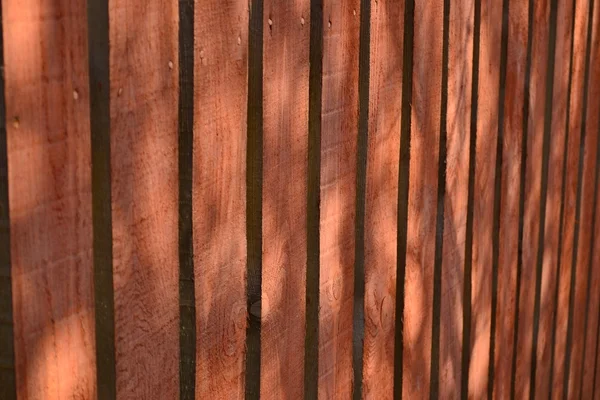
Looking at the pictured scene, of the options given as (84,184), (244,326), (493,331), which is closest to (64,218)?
(84,184)

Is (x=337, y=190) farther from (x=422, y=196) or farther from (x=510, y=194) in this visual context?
(x=510, y=194)

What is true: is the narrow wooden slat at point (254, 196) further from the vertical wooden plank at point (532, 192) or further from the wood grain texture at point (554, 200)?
the wood grain texture at point (554, 200)

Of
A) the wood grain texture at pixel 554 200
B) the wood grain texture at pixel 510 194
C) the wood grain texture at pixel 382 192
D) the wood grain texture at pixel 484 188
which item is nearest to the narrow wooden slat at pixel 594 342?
the wood grain texture at pixel 554 200

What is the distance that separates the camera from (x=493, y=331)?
2.59m

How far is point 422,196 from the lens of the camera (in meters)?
2.10

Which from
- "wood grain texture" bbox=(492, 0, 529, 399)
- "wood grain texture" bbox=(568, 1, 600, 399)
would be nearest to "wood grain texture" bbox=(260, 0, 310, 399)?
"wood grain texture" bbox=(492, 0, 529, 399)

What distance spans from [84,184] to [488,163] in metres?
1.44

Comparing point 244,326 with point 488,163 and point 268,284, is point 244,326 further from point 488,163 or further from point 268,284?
point 488,163

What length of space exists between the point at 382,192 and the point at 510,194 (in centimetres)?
78

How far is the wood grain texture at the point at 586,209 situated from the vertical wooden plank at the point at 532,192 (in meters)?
0.43

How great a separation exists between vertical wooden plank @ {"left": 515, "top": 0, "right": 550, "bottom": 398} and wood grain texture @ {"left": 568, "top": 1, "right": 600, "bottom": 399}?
432 mm

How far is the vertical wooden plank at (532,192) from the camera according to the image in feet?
8.74

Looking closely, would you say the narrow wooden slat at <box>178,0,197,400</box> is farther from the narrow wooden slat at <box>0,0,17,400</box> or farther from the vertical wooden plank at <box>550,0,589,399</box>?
the vertical wooden plank at <box>550,0,589,399</box>

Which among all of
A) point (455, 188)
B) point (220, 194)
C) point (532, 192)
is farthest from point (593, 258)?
point (220, 194)
